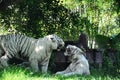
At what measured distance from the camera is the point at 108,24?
21047mm

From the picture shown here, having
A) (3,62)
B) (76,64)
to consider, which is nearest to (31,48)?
(3,62)

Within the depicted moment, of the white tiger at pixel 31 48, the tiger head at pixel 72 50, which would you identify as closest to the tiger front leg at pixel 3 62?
the white tiger at pixel 31 48

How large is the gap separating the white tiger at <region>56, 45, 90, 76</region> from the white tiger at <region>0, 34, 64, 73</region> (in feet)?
1.11

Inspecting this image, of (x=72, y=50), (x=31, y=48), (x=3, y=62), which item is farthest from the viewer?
(x=72, y=50)

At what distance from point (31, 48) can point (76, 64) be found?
105 cm

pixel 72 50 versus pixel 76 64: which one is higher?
pixel 72 50

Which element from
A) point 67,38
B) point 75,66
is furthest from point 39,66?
point 67,38

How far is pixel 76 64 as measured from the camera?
968 centimetres

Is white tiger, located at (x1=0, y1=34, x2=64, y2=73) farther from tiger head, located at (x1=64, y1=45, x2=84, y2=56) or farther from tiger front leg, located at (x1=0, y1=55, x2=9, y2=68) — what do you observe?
tiger head, located at (x1=64, y1=45, x2=84, y2=56)

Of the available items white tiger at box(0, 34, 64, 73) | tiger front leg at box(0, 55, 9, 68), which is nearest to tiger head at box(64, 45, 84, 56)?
white tiger at box(0, 34, 64, 73)

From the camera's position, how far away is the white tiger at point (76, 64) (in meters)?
9.43

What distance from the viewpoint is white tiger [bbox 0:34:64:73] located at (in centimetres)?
949

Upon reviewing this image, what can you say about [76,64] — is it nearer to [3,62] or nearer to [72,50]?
[72,50]

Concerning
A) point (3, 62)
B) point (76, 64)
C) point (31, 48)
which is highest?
point (31, 48)
